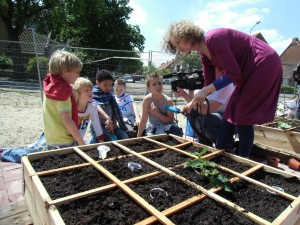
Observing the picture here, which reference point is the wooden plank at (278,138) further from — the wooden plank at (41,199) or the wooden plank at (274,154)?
the wooden plank at (41,199)

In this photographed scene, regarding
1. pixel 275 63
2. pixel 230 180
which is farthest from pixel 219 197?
pixel 275 63

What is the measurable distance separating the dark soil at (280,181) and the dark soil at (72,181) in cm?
109

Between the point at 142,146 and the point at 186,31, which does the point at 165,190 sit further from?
the point at 186,31

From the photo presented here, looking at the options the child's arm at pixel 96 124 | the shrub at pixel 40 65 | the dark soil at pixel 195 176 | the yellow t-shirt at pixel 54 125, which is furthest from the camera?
the shrub at pixel 40 65

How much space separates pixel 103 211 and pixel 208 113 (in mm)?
1980

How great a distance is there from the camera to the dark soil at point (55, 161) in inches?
80.3

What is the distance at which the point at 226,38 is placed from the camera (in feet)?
7.77

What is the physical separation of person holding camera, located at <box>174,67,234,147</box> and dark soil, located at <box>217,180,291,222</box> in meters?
1.33

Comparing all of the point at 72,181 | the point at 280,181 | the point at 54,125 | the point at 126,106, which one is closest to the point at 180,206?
the point at 72,181

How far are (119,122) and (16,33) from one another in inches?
954

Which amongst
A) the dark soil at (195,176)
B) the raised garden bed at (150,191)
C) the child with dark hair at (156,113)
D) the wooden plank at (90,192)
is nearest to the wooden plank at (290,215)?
the raised garden bed at (150,191)

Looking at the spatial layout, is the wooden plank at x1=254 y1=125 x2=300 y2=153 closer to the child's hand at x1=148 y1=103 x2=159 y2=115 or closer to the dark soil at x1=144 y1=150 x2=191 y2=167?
the child's hand at x1=148 y1=103 x2=159 y2=115

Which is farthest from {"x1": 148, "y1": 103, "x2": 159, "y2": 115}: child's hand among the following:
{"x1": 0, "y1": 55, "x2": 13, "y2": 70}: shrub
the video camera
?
{"x1": 0, "y1": 55, "x2": 13, "y2": 70}: shrub

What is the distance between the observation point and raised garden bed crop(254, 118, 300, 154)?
13.1 ft
